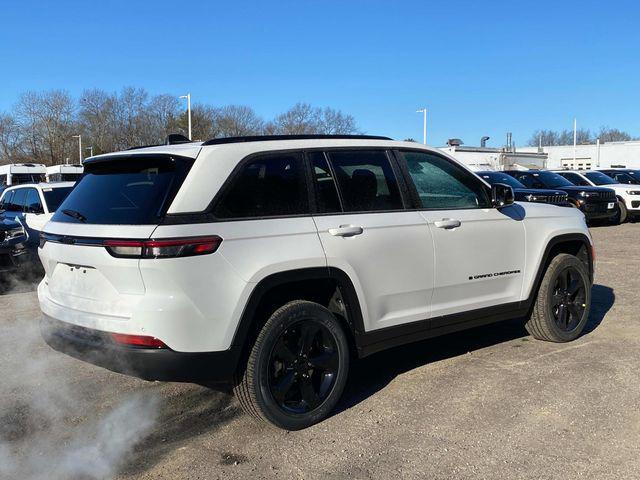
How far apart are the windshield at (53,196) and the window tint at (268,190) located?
738 centimetres

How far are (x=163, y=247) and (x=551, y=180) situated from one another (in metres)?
17.5

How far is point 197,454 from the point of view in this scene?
3586 millimetres

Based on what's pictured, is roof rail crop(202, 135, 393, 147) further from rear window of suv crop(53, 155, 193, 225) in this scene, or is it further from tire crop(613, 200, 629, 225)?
tire crop(613, 200, 629, 225)

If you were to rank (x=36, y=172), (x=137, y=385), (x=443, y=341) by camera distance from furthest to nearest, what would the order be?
(x=36, y=172), (x=443, y=341), (x=137, y=385)

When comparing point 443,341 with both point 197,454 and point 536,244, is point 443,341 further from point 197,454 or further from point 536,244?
point 197,454

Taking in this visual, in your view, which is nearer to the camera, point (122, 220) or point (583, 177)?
point (122, 220)

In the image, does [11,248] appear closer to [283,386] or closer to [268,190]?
[268,190]

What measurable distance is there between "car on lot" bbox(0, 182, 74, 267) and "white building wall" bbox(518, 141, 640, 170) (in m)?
66.6

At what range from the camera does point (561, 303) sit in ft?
18.4

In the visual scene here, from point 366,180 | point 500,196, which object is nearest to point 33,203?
point 366,180

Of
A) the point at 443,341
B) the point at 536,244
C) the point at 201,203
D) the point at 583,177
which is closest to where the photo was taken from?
the point at 201,203

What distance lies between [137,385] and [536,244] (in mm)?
3586

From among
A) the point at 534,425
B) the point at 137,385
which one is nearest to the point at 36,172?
the point at 137,385

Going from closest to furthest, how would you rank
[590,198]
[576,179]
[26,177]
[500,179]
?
[590,198] < [500,179] < [576,179] < [26,177]
